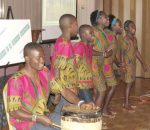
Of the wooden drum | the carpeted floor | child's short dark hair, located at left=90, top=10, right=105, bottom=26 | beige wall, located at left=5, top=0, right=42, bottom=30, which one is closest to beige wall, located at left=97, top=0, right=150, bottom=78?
the carpeted floor

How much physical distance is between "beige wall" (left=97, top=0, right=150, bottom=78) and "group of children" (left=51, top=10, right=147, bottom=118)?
2.61 m

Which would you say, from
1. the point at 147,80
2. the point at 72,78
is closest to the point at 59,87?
the point at 72,78

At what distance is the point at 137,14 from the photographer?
7480mm

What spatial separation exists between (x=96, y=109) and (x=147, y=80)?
545cm

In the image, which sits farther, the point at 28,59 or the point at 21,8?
the point at 21,8

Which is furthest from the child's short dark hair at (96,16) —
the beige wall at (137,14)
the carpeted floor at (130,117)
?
the beige wall at (137,14)

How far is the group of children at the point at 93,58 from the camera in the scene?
300 cm

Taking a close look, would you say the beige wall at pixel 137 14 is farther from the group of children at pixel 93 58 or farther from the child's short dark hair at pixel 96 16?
the child's short dark hair at pixel 96 16

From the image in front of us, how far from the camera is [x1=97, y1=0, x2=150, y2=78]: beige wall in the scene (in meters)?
7.43

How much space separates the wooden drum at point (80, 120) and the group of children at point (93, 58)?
0.37 m

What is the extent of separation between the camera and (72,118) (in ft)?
6.54

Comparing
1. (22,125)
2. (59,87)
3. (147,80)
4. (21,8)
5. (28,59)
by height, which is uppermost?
(21,8)

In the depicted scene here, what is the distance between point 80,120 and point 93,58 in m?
2.08

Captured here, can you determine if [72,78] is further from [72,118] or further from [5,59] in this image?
[72,118]
